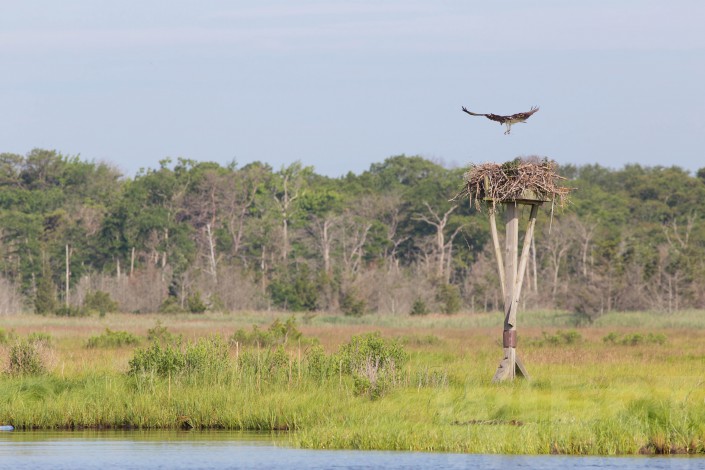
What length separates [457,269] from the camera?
312ft

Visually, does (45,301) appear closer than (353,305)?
Yes

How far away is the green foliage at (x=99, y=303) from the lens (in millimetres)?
72625

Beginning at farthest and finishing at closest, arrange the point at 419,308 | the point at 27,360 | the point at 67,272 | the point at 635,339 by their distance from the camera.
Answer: the point at 67,272, the point at 419,308, the point at 635,339, the point at 27,360

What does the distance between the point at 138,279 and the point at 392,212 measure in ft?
72.0

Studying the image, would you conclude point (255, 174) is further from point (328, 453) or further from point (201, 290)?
point (328, 453)

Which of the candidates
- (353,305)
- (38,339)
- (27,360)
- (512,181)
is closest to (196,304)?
→ (353,305)

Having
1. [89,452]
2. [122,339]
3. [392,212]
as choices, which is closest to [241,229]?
[392,212]

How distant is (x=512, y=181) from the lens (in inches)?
943

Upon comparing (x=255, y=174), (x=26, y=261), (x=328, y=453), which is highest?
(x=255, y=174)

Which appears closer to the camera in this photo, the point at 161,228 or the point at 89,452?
the point at 89,452

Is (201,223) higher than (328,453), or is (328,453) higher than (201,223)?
(201,223)

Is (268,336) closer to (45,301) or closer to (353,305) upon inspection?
(353,305)

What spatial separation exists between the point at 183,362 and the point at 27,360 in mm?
3750

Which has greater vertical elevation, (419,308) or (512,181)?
(512,181)
